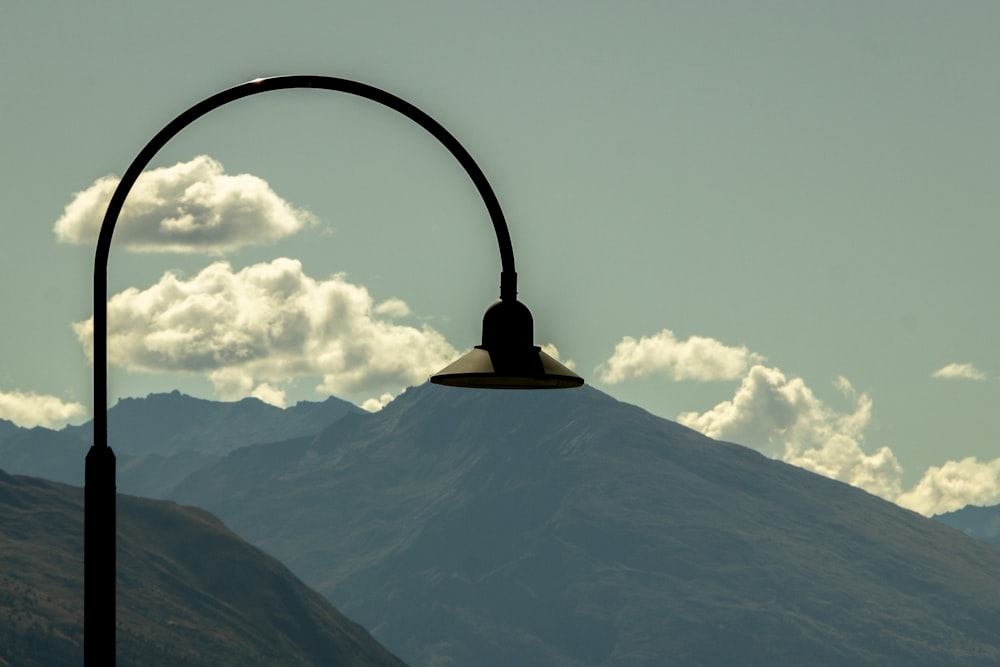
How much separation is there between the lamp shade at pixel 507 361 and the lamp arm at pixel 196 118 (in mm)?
1154

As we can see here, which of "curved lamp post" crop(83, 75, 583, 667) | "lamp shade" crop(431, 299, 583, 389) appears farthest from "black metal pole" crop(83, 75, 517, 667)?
"lamp shade" crop(431, 299, 583, 389)

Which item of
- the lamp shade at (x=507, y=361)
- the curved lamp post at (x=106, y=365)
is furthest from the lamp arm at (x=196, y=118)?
the lamp shade at (x=507, y=361)

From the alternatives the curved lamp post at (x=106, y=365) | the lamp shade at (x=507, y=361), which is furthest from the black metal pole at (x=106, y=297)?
the lamp shade at (x=507, y=361)

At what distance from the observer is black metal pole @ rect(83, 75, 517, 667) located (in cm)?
1310

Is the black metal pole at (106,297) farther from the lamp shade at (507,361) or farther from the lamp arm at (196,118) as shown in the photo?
the lamp shade at (507,361)

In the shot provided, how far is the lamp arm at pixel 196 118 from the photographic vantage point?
43.2 feet

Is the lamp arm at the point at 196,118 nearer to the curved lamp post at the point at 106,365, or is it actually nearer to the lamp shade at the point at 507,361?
the curved lamp post at the point at 106,365

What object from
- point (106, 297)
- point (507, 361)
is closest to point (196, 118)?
point (106, 297)

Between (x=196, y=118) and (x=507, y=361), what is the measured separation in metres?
3.49

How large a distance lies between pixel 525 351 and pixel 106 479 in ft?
12.7

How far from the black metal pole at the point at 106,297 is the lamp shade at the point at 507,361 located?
1.03 metres

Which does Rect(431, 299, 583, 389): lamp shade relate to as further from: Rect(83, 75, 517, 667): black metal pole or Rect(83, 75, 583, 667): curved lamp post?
Rect(83, 75, 517, 667): black metal pole

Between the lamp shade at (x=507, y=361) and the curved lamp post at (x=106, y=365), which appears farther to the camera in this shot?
the lamp shade at (x=507, y=361)

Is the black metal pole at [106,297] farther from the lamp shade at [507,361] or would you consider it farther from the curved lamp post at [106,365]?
the lamp shade at [507,361]
